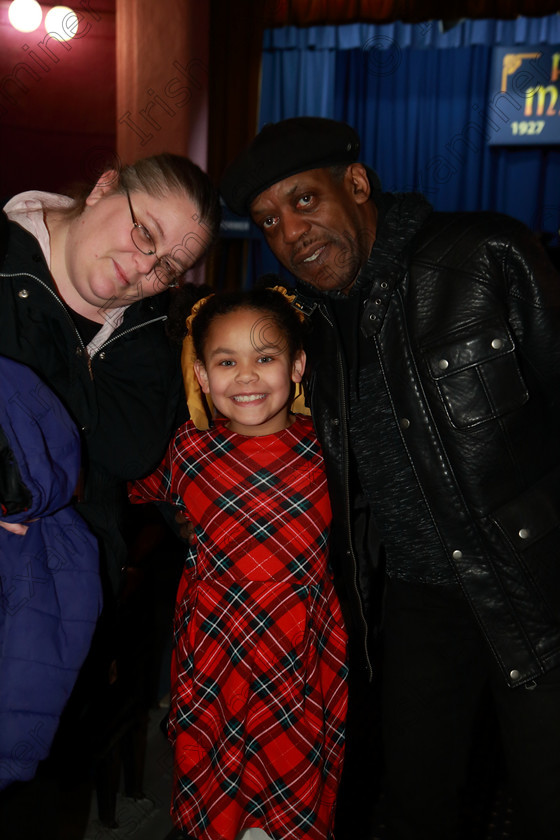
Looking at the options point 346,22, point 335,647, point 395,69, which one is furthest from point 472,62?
point 335,647

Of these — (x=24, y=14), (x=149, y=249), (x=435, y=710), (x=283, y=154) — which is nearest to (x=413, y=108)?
(x=24, y=14)

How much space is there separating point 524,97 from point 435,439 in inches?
170

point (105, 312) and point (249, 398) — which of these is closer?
point (105, 312)

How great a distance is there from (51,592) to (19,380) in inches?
12.7

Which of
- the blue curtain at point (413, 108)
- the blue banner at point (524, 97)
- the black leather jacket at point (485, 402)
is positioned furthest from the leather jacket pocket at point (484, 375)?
the blue banner at point (524, 97)

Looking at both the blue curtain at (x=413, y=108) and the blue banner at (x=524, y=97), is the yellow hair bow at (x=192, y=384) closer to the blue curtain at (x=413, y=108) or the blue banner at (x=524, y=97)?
the blue curtain at (x=413, y=108)

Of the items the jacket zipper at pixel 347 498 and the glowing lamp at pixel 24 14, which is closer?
the jacket zipper at pixel 347 498

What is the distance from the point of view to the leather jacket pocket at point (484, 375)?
136cm

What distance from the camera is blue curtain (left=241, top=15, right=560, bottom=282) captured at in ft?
16.2

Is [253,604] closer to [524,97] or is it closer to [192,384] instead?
[192,384]

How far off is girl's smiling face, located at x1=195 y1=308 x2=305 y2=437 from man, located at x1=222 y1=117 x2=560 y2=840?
0.08m

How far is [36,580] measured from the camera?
1.08m

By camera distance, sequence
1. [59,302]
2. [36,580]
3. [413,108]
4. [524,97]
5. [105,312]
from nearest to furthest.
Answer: [36,580], [59,302], [105,312], [524,97], [413,108]


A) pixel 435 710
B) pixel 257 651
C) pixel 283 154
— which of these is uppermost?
pixel 283 154
